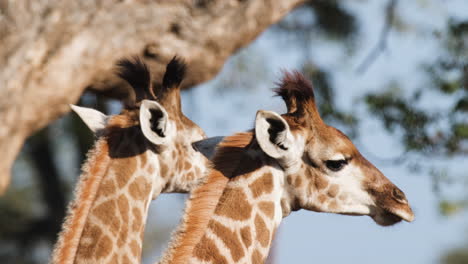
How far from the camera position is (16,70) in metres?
8.27

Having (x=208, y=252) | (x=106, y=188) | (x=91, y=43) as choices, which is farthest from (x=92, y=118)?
(x=91, y=43)

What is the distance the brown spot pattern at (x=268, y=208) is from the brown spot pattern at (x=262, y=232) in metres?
0.05

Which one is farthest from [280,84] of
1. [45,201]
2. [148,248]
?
[148,248]

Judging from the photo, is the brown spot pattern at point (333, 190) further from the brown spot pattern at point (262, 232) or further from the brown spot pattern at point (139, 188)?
the brown spot pattern at point (139, 188)

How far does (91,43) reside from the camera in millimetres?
8898

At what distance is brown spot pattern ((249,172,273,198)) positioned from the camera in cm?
436

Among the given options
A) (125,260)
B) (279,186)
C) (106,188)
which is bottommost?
(125,260)

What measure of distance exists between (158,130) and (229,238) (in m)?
1.53

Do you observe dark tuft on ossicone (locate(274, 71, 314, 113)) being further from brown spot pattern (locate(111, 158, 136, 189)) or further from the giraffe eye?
brown spot pattern (locate(111, 158, 136, 189))

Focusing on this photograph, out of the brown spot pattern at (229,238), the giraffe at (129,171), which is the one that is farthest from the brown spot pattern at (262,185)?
the giraffe at (129,171)

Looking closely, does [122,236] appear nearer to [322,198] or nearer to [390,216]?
[322,198]

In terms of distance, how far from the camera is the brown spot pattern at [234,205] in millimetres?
4230

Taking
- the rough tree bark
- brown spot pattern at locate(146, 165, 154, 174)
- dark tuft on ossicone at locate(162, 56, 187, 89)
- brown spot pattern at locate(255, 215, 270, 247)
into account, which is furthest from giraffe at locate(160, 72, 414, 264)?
the rough tree bark

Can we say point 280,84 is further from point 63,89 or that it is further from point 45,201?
point 45,201
